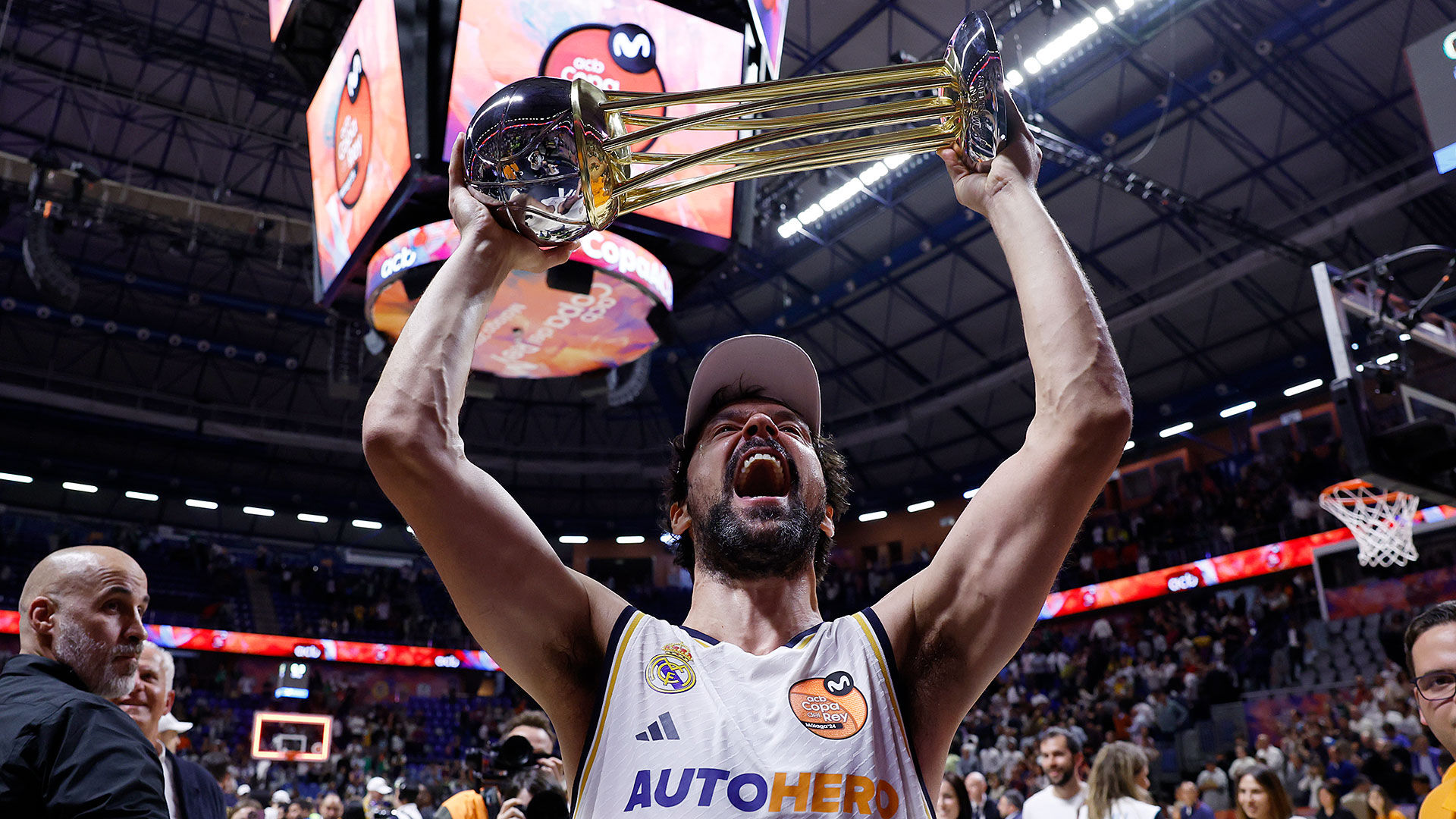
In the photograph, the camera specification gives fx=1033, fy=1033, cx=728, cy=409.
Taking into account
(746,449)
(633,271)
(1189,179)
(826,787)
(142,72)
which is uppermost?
(142,72)

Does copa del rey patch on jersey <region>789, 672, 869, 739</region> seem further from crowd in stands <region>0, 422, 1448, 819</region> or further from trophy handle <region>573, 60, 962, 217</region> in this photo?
crowd in stands <region>0, 422, 1448, 819</region>

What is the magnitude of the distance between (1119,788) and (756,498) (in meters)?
3.57

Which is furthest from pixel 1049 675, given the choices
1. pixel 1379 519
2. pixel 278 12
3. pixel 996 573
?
pixel 996 573

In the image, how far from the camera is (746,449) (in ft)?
6.05

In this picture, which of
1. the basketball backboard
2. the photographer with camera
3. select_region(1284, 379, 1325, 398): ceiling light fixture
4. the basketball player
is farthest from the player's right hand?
select_region(1284, 379, 1325, 398): ceiling light fixture

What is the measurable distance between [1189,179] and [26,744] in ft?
52.2

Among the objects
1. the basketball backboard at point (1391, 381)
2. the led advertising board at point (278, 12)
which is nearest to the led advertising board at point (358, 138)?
the led advertising board at point (278, 12)

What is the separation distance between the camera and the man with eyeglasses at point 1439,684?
Answer: 2.55 m

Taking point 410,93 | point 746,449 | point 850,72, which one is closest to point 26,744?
point 746,449

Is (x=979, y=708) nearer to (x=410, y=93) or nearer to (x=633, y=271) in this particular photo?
(x=633, y=271)

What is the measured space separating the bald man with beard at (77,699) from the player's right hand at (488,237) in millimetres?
1341

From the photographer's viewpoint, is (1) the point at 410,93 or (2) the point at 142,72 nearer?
(1) the point at 410,93

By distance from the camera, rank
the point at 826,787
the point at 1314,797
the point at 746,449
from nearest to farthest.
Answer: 1. the point at 826,787
2. the point at 746,449
3. the point at 1314,797

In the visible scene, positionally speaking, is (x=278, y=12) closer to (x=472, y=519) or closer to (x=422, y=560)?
(x=472, y=519)
